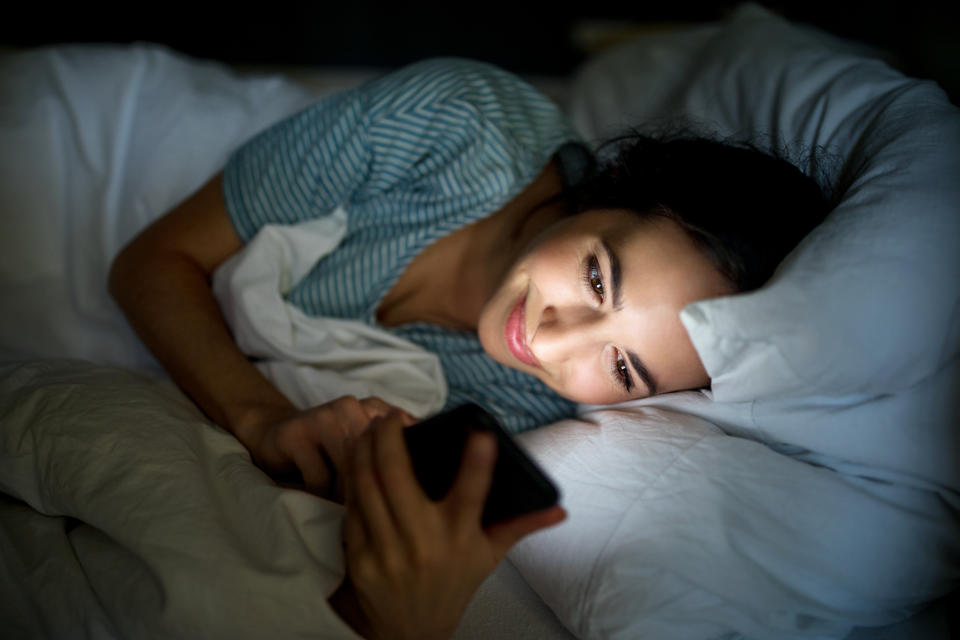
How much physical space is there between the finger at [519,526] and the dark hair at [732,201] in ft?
1.18

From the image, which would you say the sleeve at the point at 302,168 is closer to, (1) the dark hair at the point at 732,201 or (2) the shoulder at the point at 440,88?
(2) the shoulder at the point at 440,88

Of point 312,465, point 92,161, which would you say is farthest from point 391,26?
point 312,465

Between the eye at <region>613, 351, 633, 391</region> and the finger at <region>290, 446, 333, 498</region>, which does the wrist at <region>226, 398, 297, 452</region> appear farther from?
the eye at <region>613, 351, 633, 391</region>

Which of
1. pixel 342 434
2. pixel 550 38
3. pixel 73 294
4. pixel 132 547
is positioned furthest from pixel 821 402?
pixel 550 38

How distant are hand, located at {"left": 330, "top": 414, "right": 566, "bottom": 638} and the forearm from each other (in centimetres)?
28

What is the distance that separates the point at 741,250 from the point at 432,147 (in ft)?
1.50

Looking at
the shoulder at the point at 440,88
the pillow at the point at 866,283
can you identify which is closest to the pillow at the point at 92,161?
the shoulder at the point at 440,88

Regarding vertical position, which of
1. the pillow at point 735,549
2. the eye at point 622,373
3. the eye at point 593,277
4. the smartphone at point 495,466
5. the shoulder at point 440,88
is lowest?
the pillow at point 735,549

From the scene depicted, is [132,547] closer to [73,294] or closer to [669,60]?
[73,294]

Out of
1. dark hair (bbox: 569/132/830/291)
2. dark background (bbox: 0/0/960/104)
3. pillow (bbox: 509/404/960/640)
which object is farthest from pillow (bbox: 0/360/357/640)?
dark background (bbox: 0/0/960/104)

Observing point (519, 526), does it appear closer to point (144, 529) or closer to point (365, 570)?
point (365, 570)

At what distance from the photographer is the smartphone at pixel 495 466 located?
578 millimetres

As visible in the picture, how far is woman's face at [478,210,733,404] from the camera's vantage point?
77 cm

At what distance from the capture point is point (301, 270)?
3.42 ft
